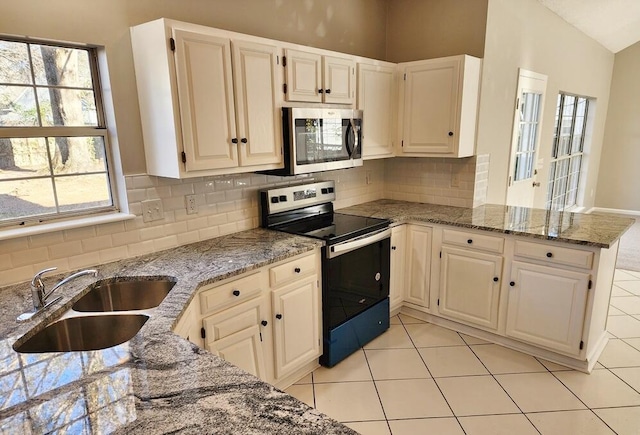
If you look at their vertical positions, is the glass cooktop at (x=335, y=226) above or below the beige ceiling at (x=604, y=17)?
below

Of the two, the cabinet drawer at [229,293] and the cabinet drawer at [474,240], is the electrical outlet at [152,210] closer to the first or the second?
the cabinet drawer at [229,293]

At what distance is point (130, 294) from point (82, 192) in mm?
659

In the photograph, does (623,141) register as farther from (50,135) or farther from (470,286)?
(50,135)

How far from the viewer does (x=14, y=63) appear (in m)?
1.86

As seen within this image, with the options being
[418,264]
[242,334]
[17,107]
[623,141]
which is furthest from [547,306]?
[623,141]

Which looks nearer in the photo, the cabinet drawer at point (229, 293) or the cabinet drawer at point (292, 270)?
the cabinet drawer at point (229, 293)

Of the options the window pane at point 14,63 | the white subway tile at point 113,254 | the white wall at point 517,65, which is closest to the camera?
the window pane at point 14,63

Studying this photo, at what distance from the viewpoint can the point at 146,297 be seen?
78.1 inches

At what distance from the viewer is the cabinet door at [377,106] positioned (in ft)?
10.2

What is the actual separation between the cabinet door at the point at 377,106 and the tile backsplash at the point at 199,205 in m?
0.40

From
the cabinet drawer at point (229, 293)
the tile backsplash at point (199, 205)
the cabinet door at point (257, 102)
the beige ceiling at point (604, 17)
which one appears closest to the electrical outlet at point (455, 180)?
the tile backsplash at point (199, 205)

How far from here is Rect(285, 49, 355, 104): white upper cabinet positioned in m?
2.55

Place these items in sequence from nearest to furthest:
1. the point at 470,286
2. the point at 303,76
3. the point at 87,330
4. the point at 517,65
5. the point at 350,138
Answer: the point at 87,330 < the point at 303,76 < the point at 350,138 < the point at 470,286 < the point at 517,65

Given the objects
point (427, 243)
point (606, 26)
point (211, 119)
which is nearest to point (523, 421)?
point (427, 243)
